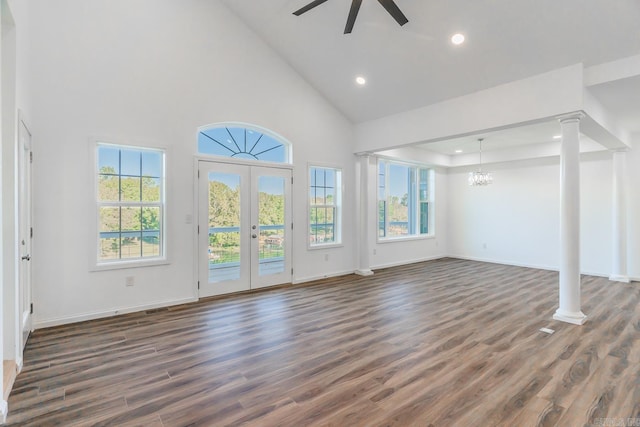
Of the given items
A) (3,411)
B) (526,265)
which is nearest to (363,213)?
(526,265)

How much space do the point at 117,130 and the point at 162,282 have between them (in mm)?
2147

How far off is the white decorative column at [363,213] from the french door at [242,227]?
68.2 inches

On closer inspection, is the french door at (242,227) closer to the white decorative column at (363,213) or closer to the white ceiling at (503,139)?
the white decorative column at (363,213)

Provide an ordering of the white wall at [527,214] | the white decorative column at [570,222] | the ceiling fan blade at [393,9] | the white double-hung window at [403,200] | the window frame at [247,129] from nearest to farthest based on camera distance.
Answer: the ceiling fan blade at [393,9] < the white decorative column at [570,222] < the window frame at [247,129] < the white wall at [527,214] < the white double-hung window at [403,200]

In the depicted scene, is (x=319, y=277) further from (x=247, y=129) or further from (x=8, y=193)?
(x=8, y=193)

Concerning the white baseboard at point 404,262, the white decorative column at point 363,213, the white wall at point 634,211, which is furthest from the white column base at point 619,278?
the white decorative column at point 363,213

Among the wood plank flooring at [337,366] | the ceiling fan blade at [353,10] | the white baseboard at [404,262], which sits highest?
the ceiling fan blade at [353,10]

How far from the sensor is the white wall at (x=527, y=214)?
663 cm

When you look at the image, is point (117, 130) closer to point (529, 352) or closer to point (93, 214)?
point (93, 214)

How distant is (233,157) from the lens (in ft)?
17.1

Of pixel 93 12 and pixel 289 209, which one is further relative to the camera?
pixel 289 209

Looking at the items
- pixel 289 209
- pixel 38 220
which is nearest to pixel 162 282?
pixel 38 220

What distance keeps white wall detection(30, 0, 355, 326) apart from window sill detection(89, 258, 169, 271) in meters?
0.07

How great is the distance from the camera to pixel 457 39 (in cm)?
410
